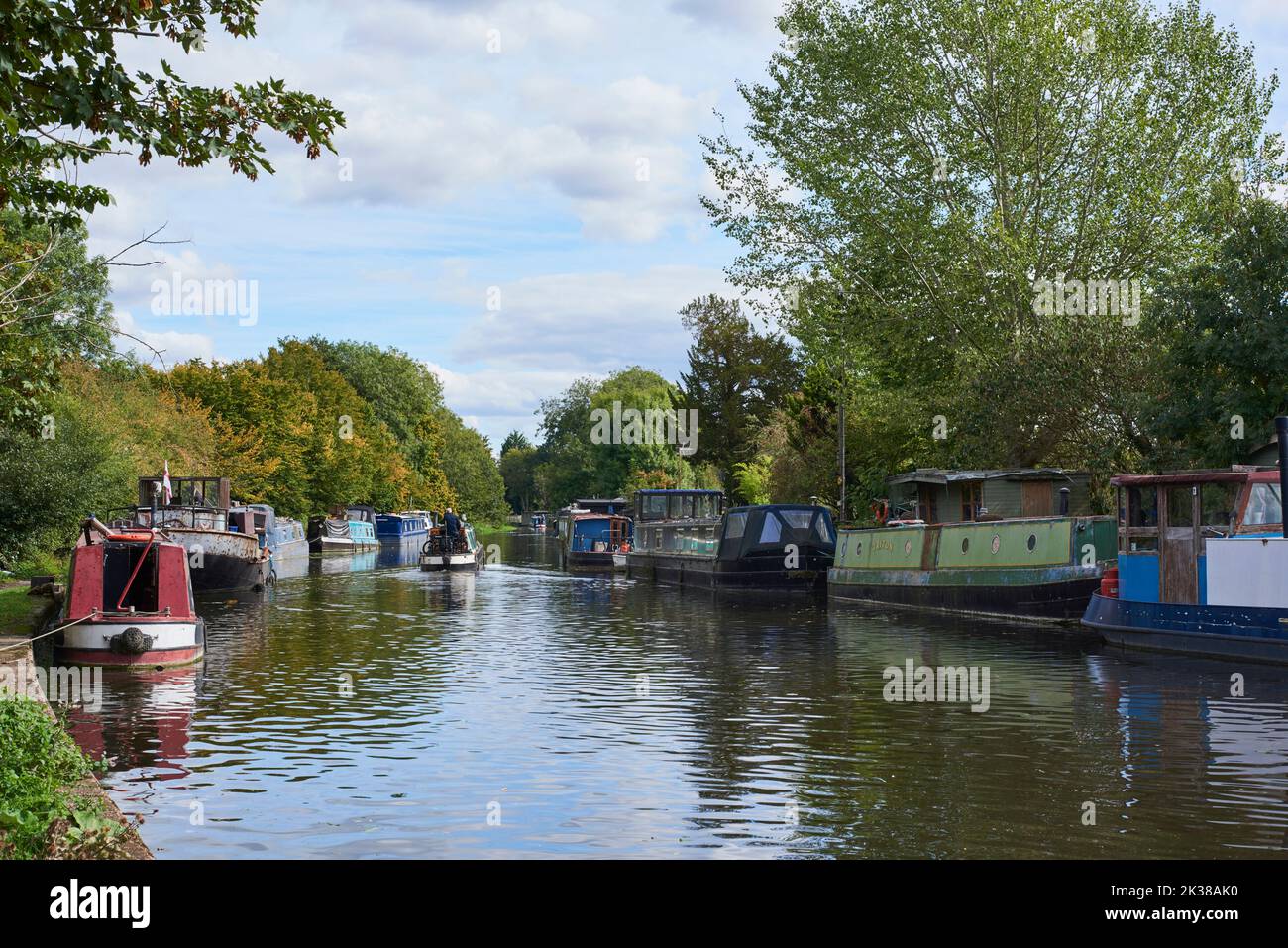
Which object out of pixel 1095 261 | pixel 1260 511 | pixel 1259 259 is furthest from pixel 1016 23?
pixel 1260 511

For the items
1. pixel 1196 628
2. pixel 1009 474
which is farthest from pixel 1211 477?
pixel 1009 474

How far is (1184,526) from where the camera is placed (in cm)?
2269

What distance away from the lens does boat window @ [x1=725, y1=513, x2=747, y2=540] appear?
43.5 metres

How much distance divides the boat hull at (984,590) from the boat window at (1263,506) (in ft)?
24.5

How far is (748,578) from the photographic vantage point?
42.8 m

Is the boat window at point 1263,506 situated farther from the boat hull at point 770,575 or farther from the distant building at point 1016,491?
the boat hull at point 770,575

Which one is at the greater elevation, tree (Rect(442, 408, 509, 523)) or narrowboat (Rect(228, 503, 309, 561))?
tree (Rect(442, 408, 509, 523))

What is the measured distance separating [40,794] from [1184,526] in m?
19.4

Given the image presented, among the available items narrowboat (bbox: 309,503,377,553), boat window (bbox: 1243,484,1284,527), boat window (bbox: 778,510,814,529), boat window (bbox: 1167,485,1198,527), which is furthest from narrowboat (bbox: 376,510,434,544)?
boat window (bbox: 1243,484,1284,527)

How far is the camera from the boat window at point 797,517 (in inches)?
1713

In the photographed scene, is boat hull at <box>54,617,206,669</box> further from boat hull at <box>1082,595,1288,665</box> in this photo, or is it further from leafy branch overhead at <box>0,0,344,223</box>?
boat hull at <box>1082,595,1288,665</box>

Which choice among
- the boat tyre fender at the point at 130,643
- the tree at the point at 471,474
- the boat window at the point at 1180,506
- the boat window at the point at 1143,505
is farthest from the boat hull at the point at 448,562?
Result: the tree at the point at 471,474
